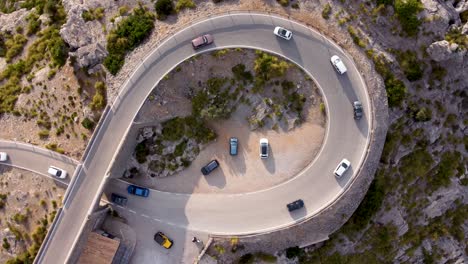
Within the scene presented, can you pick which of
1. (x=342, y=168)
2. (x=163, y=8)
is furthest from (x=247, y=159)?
(x=163, y=8)

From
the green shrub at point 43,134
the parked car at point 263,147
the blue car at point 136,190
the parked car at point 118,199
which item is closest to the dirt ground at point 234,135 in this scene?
the parked car at point 263,147

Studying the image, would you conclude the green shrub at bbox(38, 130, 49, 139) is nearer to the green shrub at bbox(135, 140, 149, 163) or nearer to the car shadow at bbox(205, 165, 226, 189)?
the green shrub at bbox(135, 140, 149, 163)

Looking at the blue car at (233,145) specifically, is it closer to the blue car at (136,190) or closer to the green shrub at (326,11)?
the blue car at (136,190)

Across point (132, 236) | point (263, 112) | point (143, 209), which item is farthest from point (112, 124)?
point (263, 112)

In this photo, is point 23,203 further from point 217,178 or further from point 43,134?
point 217,178

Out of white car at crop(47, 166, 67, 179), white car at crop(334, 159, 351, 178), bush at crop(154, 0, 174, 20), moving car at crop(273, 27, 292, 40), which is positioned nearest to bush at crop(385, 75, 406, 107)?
white car at crop(334, 159, 351, 178)
